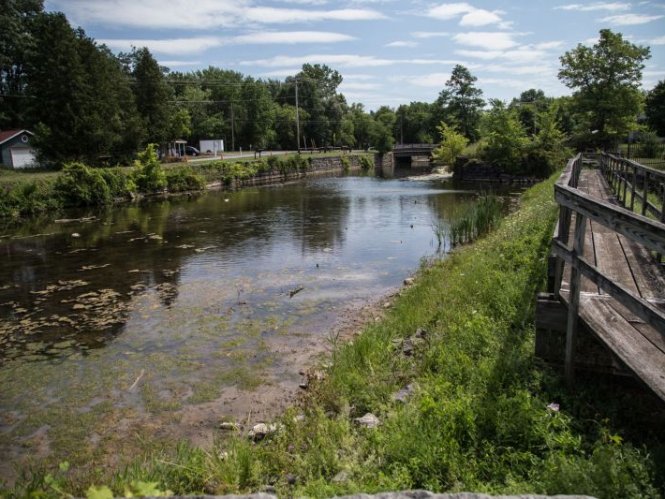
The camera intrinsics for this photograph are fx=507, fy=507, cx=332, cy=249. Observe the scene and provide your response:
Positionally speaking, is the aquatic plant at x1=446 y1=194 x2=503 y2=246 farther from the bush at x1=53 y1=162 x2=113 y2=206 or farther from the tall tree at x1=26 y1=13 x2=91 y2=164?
the tall tree at x1=26 y1=13 x2=91 y2=164

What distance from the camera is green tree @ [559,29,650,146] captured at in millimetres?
45000

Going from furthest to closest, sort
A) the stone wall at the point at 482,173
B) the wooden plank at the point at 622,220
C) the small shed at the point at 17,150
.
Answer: the stone wall at the point at 482,173, the small shed at the point at 17,150, the wooden plank at the point at 622,220

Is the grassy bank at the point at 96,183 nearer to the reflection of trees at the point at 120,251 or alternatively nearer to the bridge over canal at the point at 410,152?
the reflection of trees at the point at 120,251

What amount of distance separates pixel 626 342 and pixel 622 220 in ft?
3.89

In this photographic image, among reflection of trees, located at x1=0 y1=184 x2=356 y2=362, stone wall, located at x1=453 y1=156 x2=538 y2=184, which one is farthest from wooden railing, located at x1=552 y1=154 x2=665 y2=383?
stone wall, located at x1=453 y1=156 x2=538 y2=184

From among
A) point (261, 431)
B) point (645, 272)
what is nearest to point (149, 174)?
point (261, 431)

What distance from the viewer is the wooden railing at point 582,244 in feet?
11.6

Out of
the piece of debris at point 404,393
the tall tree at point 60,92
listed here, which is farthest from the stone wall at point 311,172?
the piece of debris at point 404,393

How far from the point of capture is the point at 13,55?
57.8 meters

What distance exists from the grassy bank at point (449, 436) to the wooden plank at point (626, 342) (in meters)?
0.49

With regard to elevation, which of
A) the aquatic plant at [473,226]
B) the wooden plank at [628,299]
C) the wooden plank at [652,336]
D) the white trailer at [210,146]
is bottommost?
the aquatic plant at [473,226]

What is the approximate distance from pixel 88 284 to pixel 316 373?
9.09 metres

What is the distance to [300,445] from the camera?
5.43 m

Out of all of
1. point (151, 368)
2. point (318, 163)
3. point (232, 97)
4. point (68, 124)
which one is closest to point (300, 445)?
point (151, 368)
